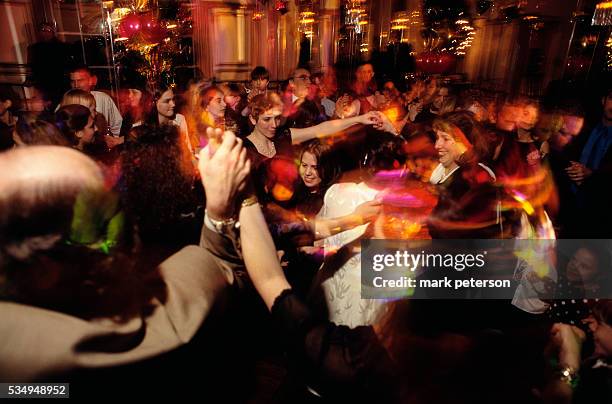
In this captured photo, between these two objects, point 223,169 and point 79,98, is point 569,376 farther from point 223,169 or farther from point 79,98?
point 79,98

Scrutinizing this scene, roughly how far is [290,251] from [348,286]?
1.83 ft

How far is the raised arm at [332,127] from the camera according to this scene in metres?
2.39

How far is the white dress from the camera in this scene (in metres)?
1.66

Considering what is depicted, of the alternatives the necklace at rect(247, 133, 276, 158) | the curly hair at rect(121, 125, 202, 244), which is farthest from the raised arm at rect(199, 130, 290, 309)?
the necklace at rect(247, 133, 276, 158)

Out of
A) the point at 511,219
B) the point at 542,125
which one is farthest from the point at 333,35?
the point at 511,219

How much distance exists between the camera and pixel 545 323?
7.30ft

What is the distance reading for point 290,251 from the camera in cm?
214

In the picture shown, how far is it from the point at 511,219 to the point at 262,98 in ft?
6.54

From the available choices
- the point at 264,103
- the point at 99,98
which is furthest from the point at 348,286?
the point at 99,98

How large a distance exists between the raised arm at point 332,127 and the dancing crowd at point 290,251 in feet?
0.07

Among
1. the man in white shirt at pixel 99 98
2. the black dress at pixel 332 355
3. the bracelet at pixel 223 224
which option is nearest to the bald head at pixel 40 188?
the bracelet at pixel 223 224

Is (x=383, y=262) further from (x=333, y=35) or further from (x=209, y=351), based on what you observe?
(x=333, y=35)

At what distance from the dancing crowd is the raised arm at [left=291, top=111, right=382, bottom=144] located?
20 millimetres

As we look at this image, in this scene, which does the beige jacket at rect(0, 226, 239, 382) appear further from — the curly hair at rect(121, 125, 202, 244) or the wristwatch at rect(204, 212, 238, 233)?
the curly hair at rect(121, 125, 202, 244)
